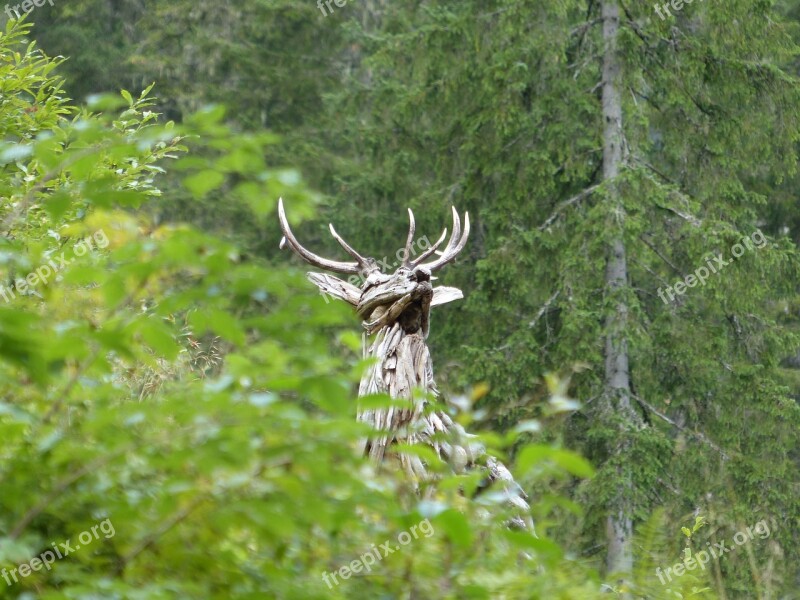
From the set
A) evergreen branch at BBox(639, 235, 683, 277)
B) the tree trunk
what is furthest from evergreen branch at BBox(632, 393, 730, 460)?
evergreen branch at BBox(639, 235, 683, 277)

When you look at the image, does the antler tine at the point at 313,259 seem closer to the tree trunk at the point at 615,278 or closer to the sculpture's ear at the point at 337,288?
the sculpture's ear at the point at 337,288

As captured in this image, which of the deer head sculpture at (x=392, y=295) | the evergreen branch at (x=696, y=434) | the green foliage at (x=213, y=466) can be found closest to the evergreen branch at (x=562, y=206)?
the evergreen branch at (x=696, y=434)

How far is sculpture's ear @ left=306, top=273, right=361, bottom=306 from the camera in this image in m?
6.29

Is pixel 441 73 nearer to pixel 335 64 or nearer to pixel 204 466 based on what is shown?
pixel 335 64

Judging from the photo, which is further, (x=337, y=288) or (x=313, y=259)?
(x=313, y=259)

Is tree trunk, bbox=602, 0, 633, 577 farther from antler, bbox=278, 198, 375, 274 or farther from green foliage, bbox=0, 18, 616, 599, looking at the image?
green foliage, bbox=0, 18, 616, 599

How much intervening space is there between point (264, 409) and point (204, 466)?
163 millimetres

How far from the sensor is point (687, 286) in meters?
13.3

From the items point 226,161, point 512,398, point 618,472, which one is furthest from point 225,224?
point 226,161

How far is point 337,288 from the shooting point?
251 inches

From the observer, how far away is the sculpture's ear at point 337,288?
629 cm

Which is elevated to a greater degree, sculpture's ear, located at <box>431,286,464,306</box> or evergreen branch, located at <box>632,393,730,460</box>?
sculpture's ear, located at <box>431,286,464,306</box>

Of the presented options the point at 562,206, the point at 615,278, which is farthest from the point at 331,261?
the point at 562,206

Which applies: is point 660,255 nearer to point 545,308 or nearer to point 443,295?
point 545,308
